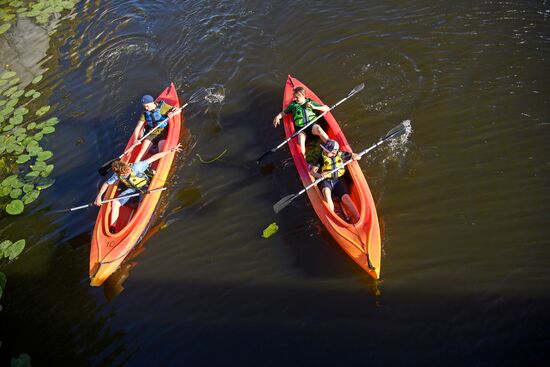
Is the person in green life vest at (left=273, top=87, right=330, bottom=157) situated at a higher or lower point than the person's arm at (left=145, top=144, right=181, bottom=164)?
lower

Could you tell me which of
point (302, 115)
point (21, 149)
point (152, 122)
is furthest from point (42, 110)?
point (302, 115)

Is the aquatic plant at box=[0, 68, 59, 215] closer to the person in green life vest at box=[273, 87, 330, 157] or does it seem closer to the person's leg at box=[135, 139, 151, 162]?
the person's leg at box=[135, 139, 151, 162]

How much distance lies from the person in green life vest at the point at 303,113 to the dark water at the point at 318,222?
62cm

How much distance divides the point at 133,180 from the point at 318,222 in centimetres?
364

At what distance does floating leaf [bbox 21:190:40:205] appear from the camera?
8397mm

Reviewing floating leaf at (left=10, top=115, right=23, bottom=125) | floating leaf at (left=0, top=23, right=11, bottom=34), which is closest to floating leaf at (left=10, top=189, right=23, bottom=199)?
floating leaf at (left=10, top=115, right=23, bottom=125)

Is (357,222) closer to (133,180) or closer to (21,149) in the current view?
(133,180)

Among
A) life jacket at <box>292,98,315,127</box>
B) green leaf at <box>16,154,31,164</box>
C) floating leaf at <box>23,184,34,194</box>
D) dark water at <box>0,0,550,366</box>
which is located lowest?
dark water at <box>0,0,550,366</box>

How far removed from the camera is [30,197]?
8.44m

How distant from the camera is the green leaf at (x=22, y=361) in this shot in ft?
19.4

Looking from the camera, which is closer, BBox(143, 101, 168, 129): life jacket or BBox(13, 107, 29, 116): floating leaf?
BBox(143, 101, 168, 129): life jacket

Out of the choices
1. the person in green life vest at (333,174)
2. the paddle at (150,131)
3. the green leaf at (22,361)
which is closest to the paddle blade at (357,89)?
the person in green life vest at (333,174)

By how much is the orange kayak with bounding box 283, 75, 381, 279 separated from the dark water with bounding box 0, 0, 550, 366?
34 centimetres

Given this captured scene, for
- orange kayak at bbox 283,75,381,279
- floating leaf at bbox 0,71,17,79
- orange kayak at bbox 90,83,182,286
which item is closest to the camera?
orange kayak at bbox 283,75,381,279
